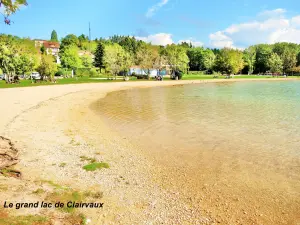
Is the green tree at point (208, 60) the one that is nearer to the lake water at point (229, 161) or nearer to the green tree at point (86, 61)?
the green tree at point (86, 61)

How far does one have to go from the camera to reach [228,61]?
109m

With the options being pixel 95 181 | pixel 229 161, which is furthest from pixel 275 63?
pixel 95 181

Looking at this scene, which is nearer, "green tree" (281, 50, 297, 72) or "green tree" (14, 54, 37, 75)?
"green tree" (14, 54, 37, 75)

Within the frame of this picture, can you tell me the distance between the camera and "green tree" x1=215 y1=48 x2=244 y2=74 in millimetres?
109188

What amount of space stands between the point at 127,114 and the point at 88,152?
10.7m

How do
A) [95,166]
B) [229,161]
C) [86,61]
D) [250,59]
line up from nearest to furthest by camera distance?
[95,166] → [229,161] → [86,61] → [250,59]

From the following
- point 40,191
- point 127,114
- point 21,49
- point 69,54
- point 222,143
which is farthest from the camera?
point 69,54

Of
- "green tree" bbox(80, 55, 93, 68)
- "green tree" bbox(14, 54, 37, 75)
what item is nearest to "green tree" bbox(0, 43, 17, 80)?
"green tree" bbox(14, 54, 37, 75)

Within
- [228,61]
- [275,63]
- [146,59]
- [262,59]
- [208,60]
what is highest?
[262,59]

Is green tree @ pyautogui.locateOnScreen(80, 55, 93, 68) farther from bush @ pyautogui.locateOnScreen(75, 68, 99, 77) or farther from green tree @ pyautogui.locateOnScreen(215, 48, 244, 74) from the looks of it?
green tree @ pyautogui.locateOnScreen(215, 48, 244, 74)

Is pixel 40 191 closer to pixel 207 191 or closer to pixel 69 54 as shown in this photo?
pixel 207 191

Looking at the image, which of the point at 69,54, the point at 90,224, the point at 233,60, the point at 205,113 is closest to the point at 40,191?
the point at 90,224

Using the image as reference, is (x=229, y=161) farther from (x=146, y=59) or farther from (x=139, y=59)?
(x=139, y=59)

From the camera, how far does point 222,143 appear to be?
12758 mm
